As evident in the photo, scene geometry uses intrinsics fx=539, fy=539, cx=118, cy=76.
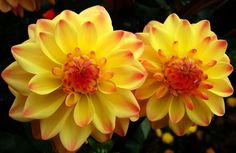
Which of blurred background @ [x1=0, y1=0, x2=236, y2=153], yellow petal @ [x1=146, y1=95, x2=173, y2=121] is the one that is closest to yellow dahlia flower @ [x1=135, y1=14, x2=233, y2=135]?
yellow petal @ [x1=146, y1=95, x2=173, y2=121]

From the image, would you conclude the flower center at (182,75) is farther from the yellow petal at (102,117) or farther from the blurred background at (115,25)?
the blurred background at (115,25)

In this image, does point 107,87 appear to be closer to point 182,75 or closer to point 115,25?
point 182,75

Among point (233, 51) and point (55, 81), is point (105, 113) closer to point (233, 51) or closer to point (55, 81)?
point (55, 81)

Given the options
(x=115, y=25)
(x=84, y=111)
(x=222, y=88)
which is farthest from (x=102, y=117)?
(x=115, y=25)

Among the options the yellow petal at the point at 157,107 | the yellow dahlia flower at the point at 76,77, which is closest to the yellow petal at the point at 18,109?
the yellow dahlia flower at the point at 76,77

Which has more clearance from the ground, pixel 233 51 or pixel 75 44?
pixel 75 44

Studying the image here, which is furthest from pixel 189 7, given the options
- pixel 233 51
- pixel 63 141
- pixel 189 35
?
pixel 63 141

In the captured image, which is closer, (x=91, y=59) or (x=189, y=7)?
(x=91, y=59)
